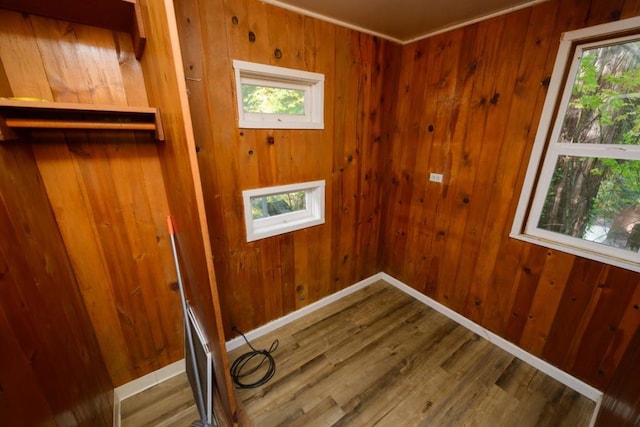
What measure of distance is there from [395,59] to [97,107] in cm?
220

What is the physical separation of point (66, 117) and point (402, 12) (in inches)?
80.4

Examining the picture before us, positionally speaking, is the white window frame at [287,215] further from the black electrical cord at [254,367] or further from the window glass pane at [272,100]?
the black electrical cord at [254,367]

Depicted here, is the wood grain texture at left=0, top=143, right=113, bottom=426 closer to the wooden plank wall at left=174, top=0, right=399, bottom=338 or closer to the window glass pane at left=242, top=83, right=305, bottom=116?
the wooden plank wall at left=174, top=0, right=399, bottom=338

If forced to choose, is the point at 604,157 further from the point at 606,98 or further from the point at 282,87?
the point at 282,87

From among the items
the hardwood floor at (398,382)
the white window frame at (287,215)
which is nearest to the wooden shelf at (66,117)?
the white window frame at (287,215)

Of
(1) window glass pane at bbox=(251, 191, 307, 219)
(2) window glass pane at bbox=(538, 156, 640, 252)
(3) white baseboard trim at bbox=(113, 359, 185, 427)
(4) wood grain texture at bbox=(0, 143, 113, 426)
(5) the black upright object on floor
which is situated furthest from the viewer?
(1) window glass pane at bbox=(251, 191, 307, 219)

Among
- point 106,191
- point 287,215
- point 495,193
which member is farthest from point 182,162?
point 495,193

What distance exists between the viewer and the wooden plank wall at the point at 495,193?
4.68ft

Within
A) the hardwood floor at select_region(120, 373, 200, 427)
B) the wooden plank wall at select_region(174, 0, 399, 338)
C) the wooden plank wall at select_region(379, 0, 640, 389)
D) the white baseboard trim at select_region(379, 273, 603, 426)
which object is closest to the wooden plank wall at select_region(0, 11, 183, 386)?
the hardwood floor at select_region(120, 373, 200, 427)

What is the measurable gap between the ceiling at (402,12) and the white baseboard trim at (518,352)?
2.31 meters

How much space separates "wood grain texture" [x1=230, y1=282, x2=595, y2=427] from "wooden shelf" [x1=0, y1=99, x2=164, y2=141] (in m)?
1.70

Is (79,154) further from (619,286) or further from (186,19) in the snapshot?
(619,286)

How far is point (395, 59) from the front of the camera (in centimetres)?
216

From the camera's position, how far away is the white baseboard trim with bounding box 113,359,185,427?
4.80 ft
